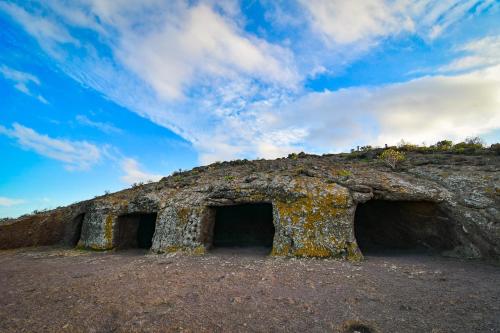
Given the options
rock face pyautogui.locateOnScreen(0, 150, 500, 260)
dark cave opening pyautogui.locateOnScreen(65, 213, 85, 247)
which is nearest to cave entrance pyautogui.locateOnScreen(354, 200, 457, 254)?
rock face pyautogui.locateOnScreen(0, 150, 500, 260)

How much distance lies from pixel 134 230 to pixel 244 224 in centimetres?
524

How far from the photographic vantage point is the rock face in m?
8.64

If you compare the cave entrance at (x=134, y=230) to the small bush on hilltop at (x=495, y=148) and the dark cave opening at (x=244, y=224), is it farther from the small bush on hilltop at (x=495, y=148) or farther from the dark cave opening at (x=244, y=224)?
the small bush on hilltop at (x=495, y=148)

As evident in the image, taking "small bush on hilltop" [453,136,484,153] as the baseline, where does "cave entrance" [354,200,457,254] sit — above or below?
below

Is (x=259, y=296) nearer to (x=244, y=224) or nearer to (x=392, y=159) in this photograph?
(x=244, y=224)

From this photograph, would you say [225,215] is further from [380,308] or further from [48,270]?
[380,308]

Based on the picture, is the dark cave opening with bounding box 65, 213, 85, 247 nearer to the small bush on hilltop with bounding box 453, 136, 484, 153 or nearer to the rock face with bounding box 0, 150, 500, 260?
the rock face with bounding box 0, 150, 500, 260

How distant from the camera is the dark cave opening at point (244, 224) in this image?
13953 millimetres

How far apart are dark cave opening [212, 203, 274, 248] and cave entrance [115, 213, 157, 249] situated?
3.50m

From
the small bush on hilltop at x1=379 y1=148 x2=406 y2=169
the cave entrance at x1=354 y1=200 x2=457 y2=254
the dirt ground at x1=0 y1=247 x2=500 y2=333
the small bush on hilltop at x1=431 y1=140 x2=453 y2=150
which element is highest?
the small bush on hilltop at x1=431 y1=140 x2=453 y2=150

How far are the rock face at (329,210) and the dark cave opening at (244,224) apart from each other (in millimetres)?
255

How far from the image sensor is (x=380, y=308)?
5000 millimetres

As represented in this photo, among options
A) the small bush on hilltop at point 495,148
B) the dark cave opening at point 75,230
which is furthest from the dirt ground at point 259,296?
the small bush on hilltop at point 495,148

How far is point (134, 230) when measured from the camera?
523 inches
